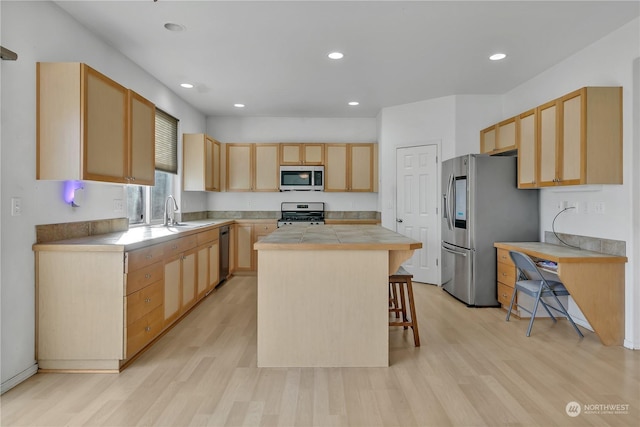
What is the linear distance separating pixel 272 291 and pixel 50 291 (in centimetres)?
150

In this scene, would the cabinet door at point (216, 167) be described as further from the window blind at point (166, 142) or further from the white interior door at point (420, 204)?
the white interior door at point (420, 204)

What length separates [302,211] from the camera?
20.9ft

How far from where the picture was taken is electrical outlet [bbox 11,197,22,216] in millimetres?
2334

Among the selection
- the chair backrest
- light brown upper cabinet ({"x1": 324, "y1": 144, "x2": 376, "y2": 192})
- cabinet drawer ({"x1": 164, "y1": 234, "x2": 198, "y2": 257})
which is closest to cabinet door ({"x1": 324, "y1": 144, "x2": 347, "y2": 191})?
light brown upper cabinet ({"x1": 324, "y1": 144, "x2": 376, "y2": 192})

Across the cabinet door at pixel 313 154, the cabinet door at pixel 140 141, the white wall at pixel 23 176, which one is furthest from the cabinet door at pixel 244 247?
the white wall at pixel 23 176

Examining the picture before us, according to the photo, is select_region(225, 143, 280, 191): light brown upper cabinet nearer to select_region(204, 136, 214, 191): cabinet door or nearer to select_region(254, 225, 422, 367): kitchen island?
select_region(204, 136, 214, 191): cabinet door

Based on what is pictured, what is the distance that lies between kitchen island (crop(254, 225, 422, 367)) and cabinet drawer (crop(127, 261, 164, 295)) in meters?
0.91

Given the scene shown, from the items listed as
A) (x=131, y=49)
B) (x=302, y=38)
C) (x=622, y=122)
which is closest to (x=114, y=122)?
(x=131, y=49)

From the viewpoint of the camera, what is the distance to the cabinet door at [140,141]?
3064 mm

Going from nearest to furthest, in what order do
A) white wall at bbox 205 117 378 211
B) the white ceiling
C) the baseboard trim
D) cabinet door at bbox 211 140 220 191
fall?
the baseboard trim
the white ceiling
cabinet door at bbox 211 140 220 191
white wall at bbox 205 117 378 211

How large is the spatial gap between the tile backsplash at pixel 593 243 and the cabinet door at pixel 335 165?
3089mm

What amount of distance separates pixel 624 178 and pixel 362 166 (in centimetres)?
356

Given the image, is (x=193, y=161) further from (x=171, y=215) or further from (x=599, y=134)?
(x=599, y=134)

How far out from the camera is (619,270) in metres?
3.10
